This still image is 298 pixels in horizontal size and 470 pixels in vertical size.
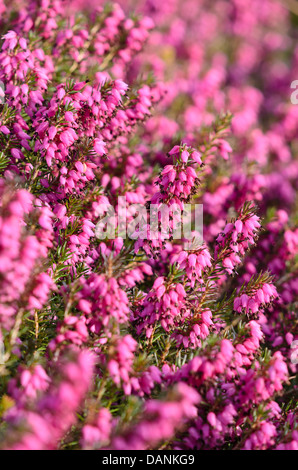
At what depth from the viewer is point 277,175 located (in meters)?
9.54

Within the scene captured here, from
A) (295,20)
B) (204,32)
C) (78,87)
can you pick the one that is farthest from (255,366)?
(295,20)

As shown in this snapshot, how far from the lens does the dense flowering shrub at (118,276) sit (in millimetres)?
3293

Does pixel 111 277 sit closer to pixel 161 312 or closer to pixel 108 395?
pixel 161 312

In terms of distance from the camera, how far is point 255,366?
380 cm

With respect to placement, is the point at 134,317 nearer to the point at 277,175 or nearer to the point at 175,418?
the point at 175,418

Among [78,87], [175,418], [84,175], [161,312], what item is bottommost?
[161,312]

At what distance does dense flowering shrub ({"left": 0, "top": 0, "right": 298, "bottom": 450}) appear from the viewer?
10.8 feet

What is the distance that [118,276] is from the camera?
12.7 ft

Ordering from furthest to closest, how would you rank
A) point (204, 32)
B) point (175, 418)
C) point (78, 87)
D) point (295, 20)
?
point (295, 20)
point (204, 32)
point (78, 87)
point (175, 418)

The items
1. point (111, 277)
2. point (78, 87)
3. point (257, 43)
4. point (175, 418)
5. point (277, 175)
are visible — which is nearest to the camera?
point (175, 418)

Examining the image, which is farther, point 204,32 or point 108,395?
point 204,32

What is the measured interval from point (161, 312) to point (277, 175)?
6.55 metres
